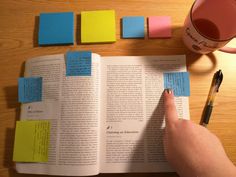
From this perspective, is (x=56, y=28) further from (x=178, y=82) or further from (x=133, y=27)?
(x=178, y=82)

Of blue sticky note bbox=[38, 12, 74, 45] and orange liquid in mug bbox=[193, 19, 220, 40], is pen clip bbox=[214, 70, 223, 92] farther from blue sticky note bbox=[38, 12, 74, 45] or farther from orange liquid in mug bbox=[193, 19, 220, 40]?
blue sticky note bbox=[38, 12, 74, 45]

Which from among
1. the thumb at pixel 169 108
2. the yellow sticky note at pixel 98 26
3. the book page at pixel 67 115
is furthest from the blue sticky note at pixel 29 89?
the thumb at pixel 169 108

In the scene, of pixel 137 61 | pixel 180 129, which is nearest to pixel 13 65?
pixel 137 61

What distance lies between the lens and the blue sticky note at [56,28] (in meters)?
0.61

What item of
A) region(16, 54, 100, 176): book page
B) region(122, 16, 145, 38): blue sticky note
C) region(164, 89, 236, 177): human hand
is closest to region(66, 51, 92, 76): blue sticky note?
region(16, 54, 100, 176): book page

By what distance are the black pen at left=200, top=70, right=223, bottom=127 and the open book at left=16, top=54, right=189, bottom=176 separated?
0.14 feet

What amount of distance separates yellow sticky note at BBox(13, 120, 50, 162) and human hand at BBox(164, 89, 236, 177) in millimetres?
276

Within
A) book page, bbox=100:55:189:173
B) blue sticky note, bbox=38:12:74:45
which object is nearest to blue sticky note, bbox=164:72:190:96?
book page, bbox=100:55:189:173

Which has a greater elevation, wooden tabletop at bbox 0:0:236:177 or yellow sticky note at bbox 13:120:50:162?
wooden tabletop at bbox 0:0:236:177

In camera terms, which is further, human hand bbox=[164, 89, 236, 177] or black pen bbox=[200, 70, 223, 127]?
black pen bbox=[200, 70, 223, 127]

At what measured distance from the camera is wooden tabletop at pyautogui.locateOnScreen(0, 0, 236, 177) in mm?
558

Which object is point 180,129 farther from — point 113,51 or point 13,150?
point 13,150

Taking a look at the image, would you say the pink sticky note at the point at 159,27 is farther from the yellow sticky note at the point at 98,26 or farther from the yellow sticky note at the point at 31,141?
the yellow sticky note at the point at 31,141


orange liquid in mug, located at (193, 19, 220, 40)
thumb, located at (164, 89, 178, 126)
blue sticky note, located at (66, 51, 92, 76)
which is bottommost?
thumb, located at (164, 89, 178, 126)
